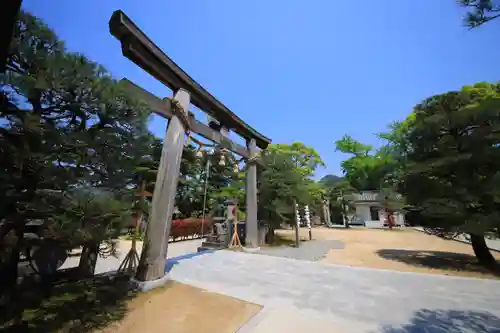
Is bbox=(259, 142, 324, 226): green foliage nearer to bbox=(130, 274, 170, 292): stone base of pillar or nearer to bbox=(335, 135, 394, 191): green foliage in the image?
bbox=(130, 274, 170, 292): stone base of pillar

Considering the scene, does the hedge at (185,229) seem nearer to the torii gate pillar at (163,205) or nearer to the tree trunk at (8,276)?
the torii gate pillar at (163,205)

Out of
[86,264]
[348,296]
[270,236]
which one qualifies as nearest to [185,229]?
[270,236]

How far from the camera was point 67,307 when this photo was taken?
3174 mm

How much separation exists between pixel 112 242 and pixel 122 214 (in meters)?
0.44

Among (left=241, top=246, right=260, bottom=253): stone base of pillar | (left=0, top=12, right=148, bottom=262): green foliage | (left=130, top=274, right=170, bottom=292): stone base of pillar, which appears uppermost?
(left=0, top=12, right=148, bottom=262): green foliage

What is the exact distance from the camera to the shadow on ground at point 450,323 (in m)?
2.79

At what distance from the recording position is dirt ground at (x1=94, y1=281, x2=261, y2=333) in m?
2.73

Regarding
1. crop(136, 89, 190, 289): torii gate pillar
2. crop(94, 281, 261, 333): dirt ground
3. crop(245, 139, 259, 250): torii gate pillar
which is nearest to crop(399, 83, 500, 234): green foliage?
crop(245, 139, 259, 250): torii gate pillar

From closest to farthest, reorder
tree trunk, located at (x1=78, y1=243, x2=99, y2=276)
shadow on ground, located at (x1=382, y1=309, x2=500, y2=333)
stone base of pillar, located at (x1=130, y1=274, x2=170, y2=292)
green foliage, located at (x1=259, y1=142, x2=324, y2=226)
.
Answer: shadow on ground, located at (x1=382, y1=309, x2=500, y2=333), stone base of pillar, located at (x1=130, y1=274, x2=170, y2=292), tree trunk, located at (x1=78, y1=243, x2=99, y2=276), green foliage, located at (x1=259, y1=142, x2=324, y2=226)

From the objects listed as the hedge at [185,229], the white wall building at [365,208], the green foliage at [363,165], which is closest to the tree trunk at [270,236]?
the hedge at [185,229]

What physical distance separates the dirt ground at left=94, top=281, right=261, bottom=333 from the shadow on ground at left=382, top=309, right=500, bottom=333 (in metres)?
1.92

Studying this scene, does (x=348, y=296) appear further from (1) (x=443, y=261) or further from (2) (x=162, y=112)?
(1) (x=443, y=261)

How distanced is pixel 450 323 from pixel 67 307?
5.22 metres

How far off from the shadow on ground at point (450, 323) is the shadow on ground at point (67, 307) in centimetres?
363
